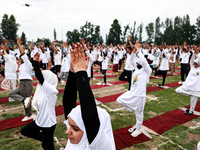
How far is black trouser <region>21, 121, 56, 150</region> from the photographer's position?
2815 millimetres

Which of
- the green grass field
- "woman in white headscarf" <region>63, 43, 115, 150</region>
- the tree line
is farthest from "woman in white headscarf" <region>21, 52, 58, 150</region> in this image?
the tree line

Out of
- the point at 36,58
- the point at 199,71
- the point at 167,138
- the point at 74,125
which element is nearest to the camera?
the point at 74,125

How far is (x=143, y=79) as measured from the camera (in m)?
3.96

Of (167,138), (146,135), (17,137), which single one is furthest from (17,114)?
(167,138)

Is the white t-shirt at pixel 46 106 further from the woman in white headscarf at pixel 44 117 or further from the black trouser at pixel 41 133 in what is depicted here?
the black trouser at pixel 41 133

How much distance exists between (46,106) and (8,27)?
60262 millimetres

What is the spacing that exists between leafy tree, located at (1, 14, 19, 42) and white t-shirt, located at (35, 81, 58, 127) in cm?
5914

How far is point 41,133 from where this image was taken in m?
2.98

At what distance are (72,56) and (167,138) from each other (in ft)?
12.7

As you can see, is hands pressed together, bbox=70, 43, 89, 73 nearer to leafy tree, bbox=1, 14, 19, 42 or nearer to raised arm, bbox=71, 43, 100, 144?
raised arm, bbox=71, 43, 100, 144

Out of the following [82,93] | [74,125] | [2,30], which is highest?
[2,30]

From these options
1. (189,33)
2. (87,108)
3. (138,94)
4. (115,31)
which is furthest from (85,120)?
(115,31)

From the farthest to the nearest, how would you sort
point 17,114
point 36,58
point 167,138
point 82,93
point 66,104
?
point 17,114
point 167,138
point 36,58
point 66,104
point 82,93

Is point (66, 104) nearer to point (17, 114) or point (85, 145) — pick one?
point (85, 145)
